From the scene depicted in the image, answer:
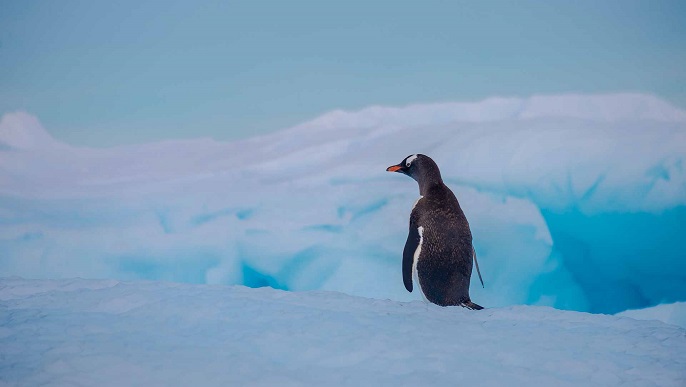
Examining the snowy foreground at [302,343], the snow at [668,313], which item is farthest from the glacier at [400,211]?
the snowy foreground at [302,343]

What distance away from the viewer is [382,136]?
4.88m

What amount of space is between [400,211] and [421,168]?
127 cm

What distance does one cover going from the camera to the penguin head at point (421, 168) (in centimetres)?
302

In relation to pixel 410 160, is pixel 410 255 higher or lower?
lower

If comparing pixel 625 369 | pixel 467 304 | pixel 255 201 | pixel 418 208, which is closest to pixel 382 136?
pixel 255 201

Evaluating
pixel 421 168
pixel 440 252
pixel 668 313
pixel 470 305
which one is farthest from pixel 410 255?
pixel 668 313

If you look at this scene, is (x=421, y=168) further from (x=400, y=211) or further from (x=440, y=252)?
(x=400, y=211)

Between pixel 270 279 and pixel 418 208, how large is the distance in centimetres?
198

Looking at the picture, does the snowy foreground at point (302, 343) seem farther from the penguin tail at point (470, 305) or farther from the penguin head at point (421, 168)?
the penguin head at point (421, 168)

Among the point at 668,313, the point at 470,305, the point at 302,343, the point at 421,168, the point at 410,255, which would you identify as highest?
the point at 421,168

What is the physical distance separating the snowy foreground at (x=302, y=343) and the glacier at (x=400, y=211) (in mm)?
1811

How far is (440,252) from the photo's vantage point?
2799 millimetres

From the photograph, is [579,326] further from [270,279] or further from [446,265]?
[270,279]

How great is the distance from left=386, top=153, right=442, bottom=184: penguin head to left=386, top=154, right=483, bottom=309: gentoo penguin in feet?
0.39
